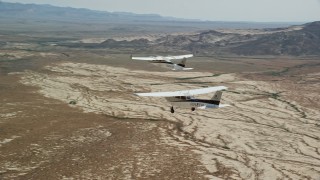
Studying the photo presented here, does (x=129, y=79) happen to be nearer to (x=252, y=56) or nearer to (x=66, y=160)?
(x=66, y=160)

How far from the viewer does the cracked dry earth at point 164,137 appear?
157 ft

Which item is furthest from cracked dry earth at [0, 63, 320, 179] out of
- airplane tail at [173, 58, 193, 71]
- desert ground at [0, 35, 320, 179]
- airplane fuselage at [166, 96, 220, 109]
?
airplane tail at [173, 58, 193, 71]

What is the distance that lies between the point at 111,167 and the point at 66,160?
5569 millimetres

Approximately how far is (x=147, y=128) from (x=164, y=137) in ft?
16.9

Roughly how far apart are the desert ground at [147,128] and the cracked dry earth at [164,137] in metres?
0.14

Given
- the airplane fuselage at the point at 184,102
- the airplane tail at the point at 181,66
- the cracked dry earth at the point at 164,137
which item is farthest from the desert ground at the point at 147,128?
the airplane tail at the point at 181,66

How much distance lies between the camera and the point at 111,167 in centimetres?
4766

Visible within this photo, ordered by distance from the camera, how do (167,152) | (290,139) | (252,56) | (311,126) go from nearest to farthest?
(167,152) → (290,139) → (311,126) → (252,56)

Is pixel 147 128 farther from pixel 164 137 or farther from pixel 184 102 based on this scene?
pixel 184 102

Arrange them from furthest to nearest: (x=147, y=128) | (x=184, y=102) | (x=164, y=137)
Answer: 1. (x=147, y=128)
2. (x=164, y=137)
3. (x=184, y=102)

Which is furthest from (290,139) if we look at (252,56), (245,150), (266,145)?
(252,56)

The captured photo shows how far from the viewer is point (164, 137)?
61.2 m

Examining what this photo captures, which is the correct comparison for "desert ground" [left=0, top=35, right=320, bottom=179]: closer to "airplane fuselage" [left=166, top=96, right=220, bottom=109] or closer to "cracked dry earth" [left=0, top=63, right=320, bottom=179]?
A: "cracked dry earth" [left=0, top=63, right=320, bottom=179]

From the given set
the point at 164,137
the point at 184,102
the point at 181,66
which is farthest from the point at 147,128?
the point at 181,66
